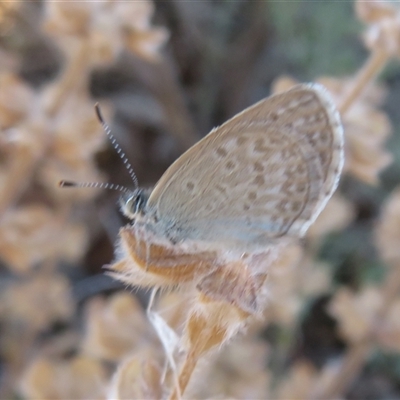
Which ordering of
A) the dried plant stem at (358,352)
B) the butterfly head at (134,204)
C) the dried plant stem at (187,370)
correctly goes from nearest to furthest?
1. the dried plant stem at (187,370)
2. the butterfly head at (134,204)
3. the dried plant stem at (358,352)

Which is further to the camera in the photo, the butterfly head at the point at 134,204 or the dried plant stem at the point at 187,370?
the butterfly head at the point at 134,204

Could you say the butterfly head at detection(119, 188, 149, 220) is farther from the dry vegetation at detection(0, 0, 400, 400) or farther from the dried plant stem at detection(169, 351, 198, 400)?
the dried plant stem at detection(169, 351, 198, 400)

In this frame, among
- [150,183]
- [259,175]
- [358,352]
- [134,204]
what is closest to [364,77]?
[259,175]

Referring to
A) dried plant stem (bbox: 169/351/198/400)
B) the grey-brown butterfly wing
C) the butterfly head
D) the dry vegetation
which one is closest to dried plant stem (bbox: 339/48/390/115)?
the dry vegetation

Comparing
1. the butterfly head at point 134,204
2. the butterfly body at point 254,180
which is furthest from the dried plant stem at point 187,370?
the butterfly head at point 134,204

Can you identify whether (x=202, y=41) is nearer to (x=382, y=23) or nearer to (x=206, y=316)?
(x=382, y=23)

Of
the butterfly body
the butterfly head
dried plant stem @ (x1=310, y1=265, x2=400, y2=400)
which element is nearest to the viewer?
the butterfly body

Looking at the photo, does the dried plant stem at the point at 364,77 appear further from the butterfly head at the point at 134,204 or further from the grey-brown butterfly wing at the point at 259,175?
the butterfly head at the point at 134,204
